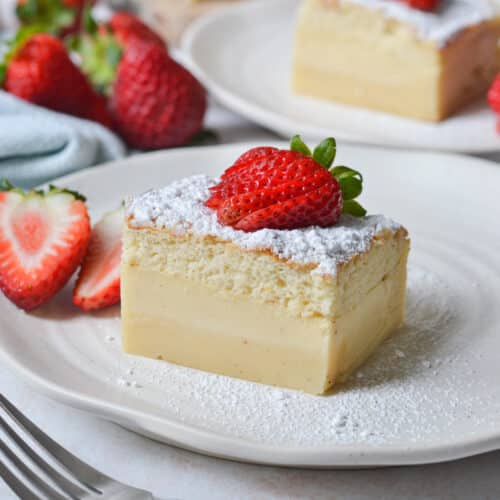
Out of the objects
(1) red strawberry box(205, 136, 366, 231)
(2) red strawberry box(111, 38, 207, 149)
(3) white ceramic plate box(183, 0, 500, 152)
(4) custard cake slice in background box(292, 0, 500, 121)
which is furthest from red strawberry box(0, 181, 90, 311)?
(4) custard cake slice in background box(292, 0, 500, 121)

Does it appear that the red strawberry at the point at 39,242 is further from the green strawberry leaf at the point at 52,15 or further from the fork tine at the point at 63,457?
the green strawberry leaf at the point at 52,15

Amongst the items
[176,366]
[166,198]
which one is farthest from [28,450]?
[166,198]

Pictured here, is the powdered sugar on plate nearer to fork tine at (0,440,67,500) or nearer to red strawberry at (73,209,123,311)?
red strawberry at (73,209,123,311)

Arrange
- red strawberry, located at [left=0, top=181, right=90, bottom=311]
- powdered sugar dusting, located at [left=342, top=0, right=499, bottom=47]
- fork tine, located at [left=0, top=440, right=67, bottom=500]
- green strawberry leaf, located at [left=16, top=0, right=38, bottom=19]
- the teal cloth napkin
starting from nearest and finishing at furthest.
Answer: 1. fork tine, located at [left=0, top=440, right=67, bottom=500]
2. red strawberry, located at [left=0, top=181, right=90, bottom=311]
3. the teal cloth napkin
4. powdered sugar dusting, located at [left=342, top=0, right=499, bottom=47]
5. green strawberry leaf, located at [left=16, top=0, right=38, bottom=19]

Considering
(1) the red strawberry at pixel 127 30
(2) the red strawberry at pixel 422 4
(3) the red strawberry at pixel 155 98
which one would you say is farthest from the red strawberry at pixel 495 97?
(1) the red strawberry at pixel 127 30

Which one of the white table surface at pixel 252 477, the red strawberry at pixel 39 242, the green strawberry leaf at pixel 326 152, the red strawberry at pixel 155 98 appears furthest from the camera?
the red strawberry at pixel 155 98

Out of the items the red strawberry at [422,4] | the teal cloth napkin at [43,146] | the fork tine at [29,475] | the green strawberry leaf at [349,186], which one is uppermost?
the red strawberry at [422,4]
